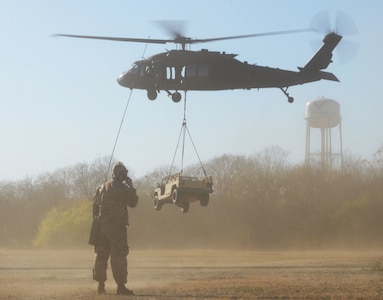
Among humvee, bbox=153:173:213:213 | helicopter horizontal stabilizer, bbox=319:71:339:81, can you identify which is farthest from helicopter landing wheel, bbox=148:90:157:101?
helicopter horizontal stabilizer, bbox=319:71:339:81

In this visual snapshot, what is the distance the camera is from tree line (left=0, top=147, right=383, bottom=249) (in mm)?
77688

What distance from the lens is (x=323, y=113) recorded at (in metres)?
112

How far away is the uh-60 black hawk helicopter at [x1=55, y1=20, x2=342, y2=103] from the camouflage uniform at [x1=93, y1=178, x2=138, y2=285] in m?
13.0

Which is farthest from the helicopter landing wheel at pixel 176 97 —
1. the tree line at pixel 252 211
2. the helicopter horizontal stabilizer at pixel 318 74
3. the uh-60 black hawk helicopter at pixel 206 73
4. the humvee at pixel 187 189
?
the tree line at pixel 252 211

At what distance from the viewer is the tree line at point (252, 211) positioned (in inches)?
3059

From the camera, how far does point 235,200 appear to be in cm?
8512

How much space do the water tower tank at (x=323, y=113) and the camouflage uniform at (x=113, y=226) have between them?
321 feet

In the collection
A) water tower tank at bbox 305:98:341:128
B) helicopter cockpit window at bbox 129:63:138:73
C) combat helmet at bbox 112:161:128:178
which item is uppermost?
A: water tower tank at bbox 305:98:341:128

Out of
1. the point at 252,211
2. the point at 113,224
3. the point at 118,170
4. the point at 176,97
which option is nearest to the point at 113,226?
the point at 113,224

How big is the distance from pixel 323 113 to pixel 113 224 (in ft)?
324

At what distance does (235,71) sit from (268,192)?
58.4 meters

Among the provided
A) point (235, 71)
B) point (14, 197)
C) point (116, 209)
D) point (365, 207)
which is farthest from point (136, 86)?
point (14, 197)

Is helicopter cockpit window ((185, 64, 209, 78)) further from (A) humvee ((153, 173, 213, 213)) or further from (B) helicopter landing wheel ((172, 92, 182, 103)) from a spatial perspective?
(A) humvee ((153, 173, 213, 213))

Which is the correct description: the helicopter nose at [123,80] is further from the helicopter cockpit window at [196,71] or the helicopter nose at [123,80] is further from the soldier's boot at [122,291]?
the soldier's boot at [122,291]
